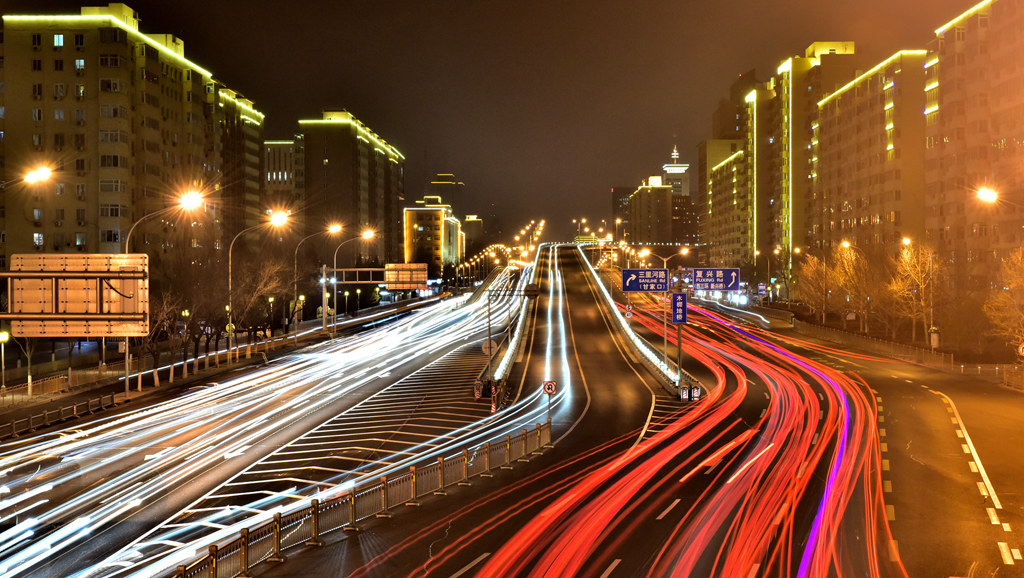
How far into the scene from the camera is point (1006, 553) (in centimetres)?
1667

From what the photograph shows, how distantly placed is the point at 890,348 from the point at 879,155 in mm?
57258

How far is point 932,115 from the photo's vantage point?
3568 inches

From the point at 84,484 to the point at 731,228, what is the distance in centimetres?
19088

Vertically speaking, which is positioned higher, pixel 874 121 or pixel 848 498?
pixel 874 121

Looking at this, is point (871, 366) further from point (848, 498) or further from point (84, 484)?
point (84, 484)

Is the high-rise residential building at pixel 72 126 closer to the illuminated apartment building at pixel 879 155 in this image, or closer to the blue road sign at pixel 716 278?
the blue road sign at pixel 716 278

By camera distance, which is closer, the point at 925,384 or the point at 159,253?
Answer: the point at 925,384

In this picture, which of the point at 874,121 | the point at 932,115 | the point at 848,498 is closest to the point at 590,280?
the point at 874,121

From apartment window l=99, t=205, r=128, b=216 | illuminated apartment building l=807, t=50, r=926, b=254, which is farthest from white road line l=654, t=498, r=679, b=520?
illuminated apartment building l=807, t=50, r=926, b=254

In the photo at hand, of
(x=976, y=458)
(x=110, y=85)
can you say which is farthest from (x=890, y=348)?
(x=110, y=85)

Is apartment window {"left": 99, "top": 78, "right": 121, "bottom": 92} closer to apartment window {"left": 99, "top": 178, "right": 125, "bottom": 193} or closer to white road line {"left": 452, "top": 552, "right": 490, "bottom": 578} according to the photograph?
apartment window {"left": 99, "top": 178, "right": 125, "bottom": 193}

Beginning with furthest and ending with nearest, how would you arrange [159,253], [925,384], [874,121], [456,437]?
[874,121] → [159,253] → [925,384] → [456,437]

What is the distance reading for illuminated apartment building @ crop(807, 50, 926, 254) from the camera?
341 ft

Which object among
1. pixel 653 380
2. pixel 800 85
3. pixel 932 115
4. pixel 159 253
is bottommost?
pixel 653 380
